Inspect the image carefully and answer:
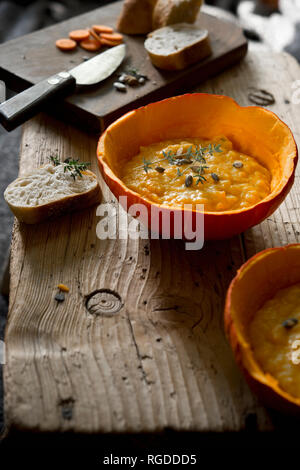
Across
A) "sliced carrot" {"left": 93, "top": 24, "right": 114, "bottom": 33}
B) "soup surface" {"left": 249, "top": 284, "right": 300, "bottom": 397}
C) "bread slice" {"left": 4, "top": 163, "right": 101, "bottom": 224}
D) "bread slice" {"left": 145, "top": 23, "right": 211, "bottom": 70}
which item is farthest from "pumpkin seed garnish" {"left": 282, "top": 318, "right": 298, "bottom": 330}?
"sliced carrot" {"left": 93, "top": 24, "right": 114, "bottom": 33}

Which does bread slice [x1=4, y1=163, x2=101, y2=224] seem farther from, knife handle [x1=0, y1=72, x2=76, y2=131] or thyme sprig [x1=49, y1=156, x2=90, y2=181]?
knife handle [x1=0, y1=72, x2=76, y2=131]

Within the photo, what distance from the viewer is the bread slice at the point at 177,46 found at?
2.40 metres

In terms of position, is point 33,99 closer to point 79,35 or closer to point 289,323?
point 79,35

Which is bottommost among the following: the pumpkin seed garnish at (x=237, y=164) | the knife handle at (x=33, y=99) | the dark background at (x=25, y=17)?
the dark background at (x=25, y=17)

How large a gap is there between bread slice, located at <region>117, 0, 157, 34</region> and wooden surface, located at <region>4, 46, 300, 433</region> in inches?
43.5

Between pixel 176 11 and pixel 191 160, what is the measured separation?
1163mm

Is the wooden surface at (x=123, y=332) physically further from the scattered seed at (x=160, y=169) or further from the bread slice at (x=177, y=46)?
the bread slice at (x=177, y=46)

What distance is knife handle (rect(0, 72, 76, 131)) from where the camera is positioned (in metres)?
1.99

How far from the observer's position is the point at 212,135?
1940mm

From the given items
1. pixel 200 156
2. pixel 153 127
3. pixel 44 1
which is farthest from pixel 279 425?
pixel 44 1

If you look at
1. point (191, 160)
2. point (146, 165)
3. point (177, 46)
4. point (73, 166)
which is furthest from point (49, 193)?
point (177, 46)

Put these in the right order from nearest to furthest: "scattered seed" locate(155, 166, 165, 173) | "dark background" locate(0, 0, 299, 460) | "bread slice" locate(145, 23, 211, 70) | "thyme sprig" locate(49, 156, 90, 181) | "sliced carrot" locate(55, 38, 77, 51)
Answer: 1. "scattered seed" locate(155, 166, 165, 173)
2. "thyme sprig" locate(49, 156, 90, 181)
3. "bread slice" locate(145, 23, 211, 70)
4. "sliced carrot" locate(55, 38, 77, 51)
5. "dark background" locate(0, 0, 299, 460)

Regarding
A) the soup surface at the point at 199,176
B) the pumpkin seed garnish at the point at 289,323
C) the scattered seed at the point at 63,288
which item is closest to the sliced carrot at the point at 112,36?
the soup surface at the point at 199,176

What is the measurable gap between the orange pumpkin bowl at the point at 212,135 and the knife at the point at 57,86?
432 mm
